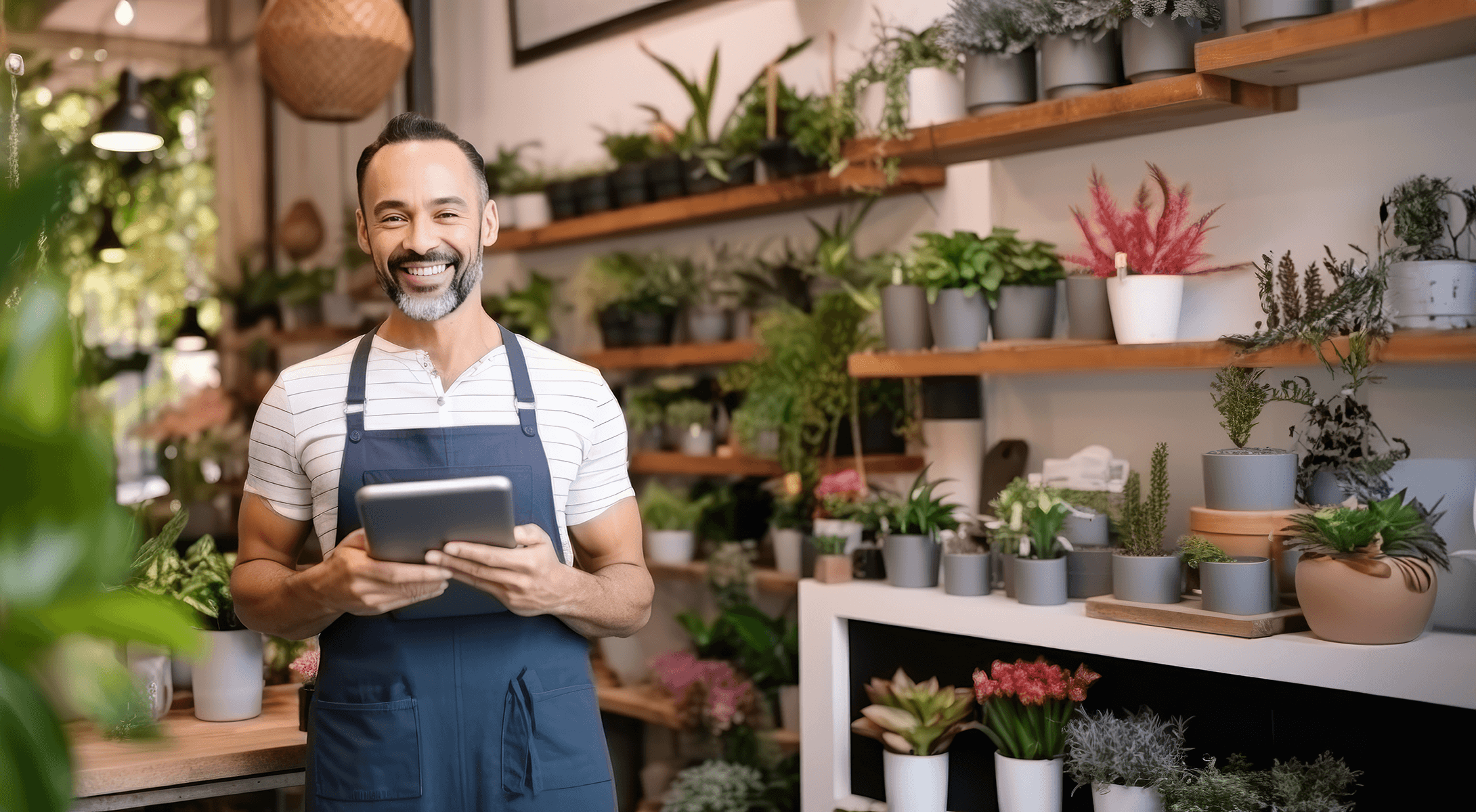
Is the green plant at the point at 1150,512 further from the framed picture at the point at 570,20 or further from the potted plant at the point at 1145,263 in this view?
the framed picture at the point at 570,20

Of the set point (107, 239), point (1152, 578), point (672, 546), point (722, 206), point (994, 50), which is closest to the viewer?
point (1152, 578)

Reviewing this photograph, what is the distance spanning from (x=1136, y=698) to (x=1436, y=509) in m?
0.66

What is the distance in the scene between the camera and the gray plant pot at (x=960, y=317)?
9.28 ft

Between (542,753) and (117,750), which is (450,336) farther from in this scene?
(117,750)

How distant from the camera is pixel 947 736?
2623 millimetres

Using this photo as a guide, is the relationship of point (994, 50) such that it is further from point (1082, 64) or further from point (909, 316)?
point (909, 316)

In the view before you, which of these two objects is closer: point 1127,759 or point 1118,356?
point 1127,759

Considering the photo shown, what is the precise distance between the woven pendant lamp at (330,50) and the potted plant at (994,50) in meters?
1.48

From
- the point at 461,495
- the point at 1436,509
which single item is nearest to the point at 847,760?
the point at 1436,509

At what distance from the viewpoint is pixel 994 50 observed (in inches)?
108

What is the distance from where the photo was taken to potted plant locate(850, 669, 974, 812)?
2.61 metres

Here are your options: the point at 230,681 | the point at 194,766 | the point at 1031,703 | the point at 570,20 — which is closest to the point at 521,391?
the point at 194,766

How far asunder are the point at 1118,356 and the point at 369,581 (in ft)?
5.29

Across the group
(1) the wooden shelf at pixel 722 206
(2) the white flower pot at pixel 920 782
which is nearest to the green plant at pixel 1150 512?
(2) the white flower pot at pixel 920 782
